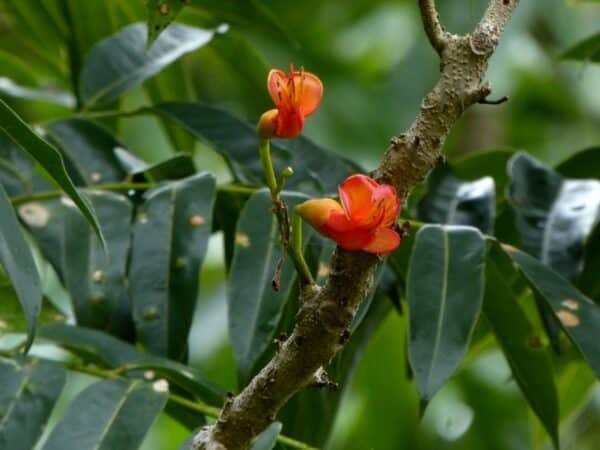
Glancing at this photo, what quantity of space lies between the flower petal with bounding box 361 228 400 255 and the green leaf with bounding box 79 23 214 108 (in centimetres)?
63

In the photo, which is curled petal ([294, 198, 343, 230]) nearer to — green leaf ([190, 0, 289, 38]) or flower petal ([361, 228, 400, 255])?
flower petal ([361, 228, 400, 255])

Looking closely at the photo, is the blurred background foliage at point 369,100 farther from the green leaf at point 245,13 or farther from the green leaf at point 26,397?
the green leaf at point 26,397

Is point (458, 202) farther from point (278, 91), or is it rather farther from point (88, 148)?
point (278, 91)

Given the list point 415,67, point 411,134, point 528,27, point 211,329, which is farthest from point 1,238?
point 528,27

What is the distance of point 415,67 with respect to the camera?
2.42 metres

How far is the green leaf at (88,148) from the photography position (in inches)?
44.8

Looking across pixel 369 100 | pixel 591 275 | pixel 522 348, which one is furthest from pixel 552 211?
pixel 369 100

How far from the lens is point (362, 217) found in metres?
0.61

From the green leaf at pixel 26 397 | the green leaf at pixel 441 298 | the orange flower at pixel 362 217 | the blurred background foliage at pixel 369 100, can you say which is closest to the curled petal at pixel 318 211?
the orange flower at pixel 362 217

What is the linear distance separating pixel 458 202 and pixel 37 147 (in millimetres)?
495

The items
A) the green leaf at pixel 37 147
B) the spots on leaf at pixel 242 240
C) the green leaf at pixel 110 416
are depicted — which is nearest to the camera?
the green leaf at pixel 37 147

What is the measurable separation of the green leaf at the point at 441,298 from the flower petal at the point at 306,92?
24cm

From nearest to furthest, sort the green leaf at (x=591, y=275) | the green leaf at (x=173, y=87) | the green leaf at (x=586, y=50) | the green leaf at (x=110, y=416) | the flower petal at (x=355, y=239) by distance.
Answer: the flower petal at (x=355, y=239) → the green leaf at (x=110, y=416) → the green leaf at (x=591, y=275) → the green leaf at (x=586, y=50) → the green leaf at (x=173, y=87)

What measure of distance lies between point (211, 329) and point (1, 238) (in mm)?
1631
